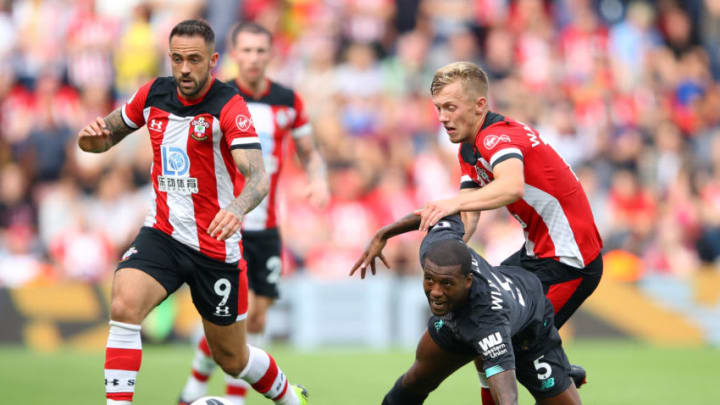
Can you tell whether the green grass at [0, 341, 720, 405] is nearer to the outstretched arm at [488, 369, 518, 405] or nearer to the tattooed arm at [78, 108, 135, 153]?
the tattooed arm at [78, 108, 135, 153]

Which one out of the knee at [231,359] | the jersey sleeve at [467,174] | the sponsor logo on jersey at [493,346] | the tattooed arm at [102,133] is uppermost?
the tattooed arm at [102,133]

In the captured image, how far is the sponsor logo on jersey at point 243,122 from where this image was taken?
246 inches

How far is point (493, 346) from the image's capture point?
17.6 feet

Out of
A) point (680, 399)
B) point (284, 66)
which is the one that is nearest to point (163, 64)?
point (284, 66)

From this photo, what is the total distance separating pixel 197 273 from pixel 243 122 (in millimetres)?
1026

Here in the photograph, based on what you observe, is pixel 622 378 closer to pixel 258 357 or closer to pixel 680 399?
pixel 680 399

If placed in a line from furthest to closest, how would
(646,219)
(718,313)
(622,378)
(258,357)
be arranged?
(646,219) → (718,313) → (622,378) → (258,357)

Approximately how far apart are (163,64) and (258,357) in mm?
11297

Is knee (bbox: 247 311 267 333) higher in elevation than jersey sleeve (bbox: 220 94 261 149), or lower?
lower

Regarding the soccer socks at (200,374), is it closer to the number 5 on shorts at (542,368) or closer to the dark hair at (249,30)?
the dark hair at (249,30)

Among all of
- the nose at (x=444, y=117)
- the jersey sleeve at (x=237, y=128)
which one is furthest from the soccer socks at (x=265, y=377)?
the nose at (x=444, y=117)

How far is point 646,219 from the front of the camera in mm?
15125

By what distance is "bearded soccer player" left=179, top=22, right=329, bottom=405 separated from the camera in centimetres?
830

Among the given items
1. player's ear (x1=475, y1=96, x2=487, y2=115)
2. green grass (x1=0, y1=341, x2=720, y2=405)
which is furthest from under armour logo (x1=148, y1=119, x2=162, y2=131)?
green grass (x1=0, y1=341, x2=720, y2=405)
